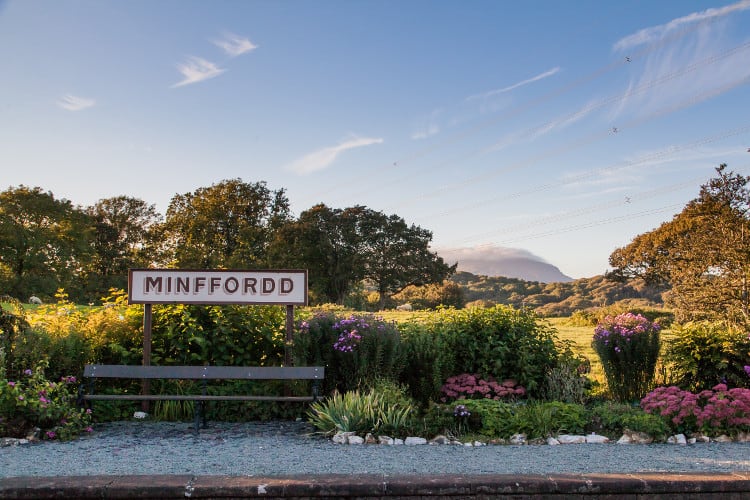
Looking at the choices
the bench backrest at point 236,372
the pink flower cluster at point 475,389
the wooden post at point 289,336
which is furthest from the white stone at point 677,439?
the wooden post at point 289,336

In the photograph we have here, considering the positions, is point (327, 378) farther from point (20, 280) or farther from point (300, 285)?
point (20, 280)

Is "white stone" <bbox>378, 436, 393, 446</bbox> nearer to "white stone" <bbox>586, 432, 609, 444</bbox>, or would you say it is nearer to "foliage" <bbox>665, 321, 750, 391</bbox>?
"white stone" <bbox>586, 432, 609, 444</bbox>

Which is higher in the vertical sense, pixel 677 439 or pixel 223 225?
pixel 223 225

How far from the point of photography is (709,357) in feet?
29.9

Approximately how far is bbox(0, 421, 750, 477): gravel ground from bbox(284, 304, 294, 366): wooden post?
5.13 feet

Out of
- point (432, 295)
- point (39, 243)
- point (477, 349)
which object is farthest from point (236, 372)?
point (432, 295)

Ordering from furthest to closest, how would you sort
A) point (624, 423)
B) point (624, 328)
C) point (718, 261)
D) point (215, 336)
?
point (718, 261) → point (624, 328) → point (215, 336) → point (624, 423)

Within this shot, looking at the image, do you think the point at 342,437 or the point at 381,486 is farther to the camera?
the point at 342,437

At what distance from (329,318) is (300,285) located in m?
0.59

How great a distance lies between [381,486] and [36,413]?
4.48 metres

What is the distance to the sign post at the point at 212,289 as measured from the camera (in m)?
8.98

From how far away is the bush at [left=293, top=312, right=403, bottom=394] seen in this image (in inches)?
336

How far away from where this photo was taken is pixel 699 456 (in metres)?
6.13

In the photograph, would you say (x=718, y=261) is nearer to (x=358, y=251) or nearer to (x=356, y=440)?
(x=356, y=440)
